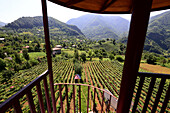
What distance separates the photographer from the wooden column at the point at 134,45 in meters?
0.82

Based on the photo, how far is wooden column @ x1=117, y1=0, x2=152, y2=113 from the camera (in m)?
0.82

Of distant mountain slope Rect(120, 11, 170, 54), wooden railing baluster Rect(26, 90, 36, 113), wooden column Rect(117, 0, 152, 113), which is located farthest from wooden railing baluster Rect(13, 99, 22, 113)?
distant mountain slope Rect(120, 11, 170, 54)

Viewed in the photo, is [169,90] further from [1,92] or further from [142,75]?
[1,92]

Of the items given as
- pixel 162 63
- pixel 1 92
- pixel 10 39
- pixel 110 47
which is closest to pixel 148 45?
pixel 110 47

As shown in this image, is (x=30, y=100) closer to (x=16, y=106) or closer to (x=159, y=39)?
(x=16, y=106)

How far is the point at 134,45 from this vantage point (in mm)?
896

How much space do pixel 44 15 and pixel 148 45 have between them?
85.0 meters

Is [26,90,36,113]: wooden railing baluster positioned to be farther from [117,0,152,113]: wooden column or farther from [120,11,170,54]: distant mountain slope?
[120,11,170,54]: distant mountain slope

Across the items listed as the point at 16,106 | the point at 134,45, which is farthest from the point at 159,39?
the point at 16,106

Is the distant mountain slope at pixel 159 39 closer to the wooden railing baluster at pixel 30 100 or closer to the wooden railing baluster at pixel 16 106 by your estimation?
the wooden railing baluster at pixel 30 100

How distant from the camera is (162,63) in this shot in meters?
33.8

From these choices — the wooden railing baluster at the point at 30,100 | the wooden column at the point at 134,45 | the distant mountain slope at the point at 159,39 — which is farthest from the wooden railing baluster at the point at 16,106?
the distant mountain slope at the point at 159,39

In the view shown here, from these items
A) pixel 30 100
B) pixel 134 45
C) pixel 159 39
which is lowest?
pixel 30 100

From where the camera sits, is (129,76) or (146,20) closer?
(146,20)
